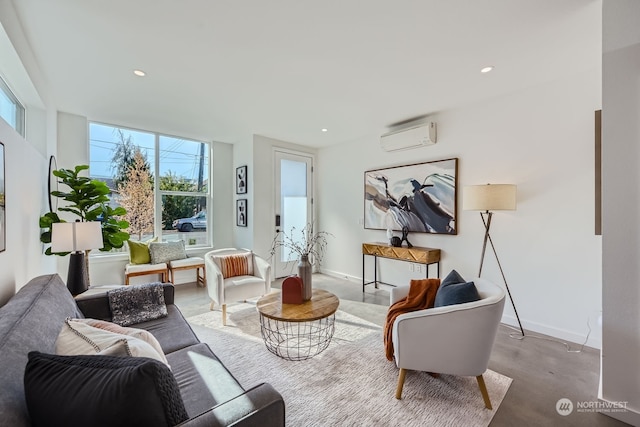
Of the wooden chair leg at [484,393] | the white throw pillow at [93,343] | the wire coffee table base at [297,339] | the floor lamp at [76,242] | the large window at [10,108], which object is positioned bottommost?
the wire coffee table base at [297,339]

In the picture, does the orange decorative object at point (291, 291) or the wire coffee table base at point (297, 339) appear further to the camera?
the wire coffee table base at point (297, 339)

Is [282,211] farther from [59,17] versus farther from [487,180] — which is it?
[59,17]

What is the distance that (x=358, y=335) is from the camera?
273 centimetres

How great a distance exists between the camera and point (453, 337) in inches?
66.6

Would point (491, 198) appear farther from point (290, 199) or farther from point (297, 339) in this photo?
point (290, 199)

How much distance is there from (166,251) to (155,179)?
120 cm

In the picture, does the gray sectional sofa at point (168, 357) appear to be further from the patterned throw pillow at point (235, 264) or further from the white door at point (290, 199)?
the white door at point (290, 199)

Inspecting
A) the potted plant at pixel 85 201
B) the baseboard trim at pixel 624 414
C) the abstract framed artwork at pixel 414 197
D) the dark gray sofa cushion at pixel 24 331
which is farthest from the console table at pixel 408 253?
the dark gray sofa cushion at pixel 24 331

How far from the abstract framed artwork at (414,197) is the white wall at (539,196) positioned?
12 centimetres

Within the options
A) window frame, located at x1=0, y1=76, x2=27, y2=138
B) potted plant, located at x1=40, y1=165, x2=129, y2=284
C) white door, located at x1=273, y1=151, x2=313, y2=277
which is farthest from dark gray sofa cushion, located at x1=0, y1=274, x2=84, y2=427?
white door, located at x1=273, y1=151, x2=313, y2=277

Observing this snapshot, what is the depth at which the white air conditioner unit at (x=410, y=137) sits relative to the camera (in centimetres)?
352

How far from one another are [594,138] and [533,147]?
453 mm

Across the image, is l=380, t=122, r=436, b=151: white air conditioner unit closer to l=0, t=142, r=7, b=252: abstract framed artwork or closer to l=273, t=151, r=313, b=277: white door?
l=273, t=151, r=313, b=277: white door

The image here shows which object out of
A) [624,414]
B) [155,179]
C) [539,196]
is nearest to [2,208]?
[155,179]
